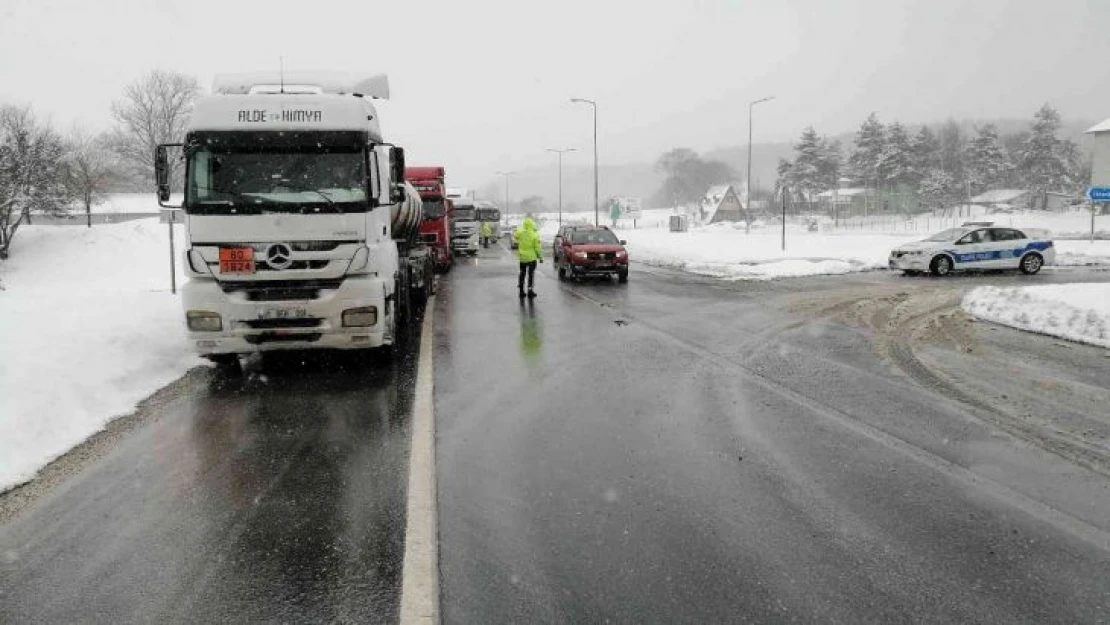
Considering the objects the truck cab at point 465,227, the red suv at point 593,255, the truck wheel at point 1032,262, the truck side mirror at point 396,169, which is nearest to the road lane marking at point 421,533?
the truck side mirror at point 396,169

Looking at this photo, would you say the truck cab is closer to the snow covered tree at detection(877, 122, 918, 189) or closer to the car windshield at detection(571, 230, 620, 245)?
the car windshield at detection(571, 230, 620, 245)

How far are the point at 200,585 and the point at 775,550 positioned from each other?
9.60 feet

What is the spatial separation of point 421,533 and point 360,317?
474cm

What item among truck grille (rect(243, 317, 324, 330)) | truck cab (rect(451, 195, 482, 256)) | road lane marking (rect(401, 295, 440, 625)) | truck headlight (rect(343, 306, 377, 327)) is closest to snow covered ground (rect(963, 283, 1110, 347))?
road lane marking (rect(401, 295, 440, 625))

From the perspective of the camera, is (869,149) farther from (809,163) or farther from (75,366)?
(75,366)

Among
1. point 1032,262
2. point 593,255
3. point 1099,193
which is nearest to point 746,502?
point 593,255

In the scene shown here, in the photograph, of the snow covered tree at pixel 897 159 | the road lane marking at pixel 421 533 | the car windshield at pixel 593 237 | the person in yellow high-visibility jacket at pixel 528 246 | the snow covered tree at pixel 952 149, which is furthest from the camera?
the snow covered tree at pixel 952 149

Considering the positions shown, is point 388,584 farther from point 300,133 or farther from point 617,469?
point 300,133

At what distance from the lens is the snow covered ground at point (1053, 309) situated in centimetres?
1091

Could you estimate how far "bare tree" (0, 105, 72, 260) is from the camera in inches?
1698

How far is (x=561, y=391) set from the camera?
756cm

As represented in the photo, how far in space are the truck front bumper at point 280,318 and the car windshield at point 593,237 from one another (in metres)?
13.7

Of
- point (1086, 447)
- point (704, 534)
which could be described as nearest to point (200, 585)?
point (704, 534)

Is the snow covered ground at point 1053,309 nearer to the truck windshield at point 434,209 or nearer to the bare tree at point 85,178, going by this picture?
the truck windshield at point 434,209
